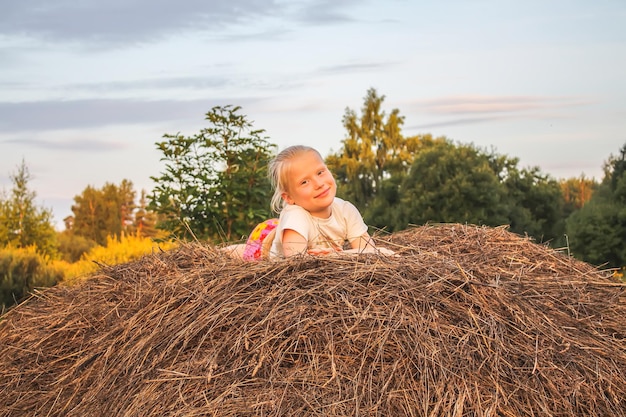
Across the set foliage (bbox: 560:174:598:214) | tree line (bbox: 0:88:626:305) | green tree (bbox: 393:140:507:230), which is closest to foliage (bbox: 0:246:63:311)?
tree line (bbox: 0:88:626:305)

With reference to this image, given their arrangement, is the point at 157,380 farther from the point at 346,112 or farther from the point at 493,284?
the point at 346,112

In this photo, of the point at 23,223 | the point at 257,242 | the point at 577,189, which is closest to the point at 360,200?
the point at 577,189

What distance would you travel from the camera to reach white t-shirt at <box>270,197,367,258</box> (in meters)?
4.86

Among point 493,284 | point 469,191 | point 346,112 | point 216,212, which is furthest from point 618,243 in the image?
point 346,112

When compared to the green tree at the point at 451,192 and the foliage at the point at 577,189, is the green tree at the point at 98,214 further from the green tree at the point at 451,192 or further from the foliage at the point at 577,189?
the foliage at the point at 577,189

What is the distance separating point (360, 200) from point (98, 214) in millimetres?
9328

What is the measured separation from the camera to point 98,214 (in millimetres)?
22406

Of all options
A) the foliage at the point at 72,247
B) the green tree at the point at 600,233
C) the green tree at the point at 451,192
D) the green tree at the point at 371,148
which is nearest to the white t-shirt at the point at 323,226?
the green tree at the point at 600,233

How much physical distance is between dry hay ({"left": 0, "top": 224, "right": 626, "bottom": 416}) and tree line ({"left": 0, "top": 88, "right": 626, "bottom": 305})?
147 cm

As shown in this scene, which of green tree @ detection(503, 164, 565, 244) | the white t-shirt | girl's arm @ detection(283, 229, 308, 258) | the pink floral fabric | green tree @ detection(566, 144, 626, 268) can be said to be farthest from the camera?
green tree @ detection(503, 164, 565, 244)

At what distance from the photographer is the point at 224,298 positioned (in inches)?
150

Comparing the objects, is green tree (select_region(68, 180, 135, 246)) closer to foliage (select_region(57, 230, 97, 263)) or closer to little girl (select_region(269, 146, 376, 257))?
foliage (select_region(57, 230, 97, 263))

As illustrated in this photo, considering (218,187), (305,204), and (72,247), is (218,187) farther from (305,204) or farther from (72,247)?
(72,247)

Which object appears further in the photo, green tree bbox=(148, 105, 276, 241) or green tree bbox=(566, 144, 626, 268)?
green tree bbox=(566, 144, 626, 268)
